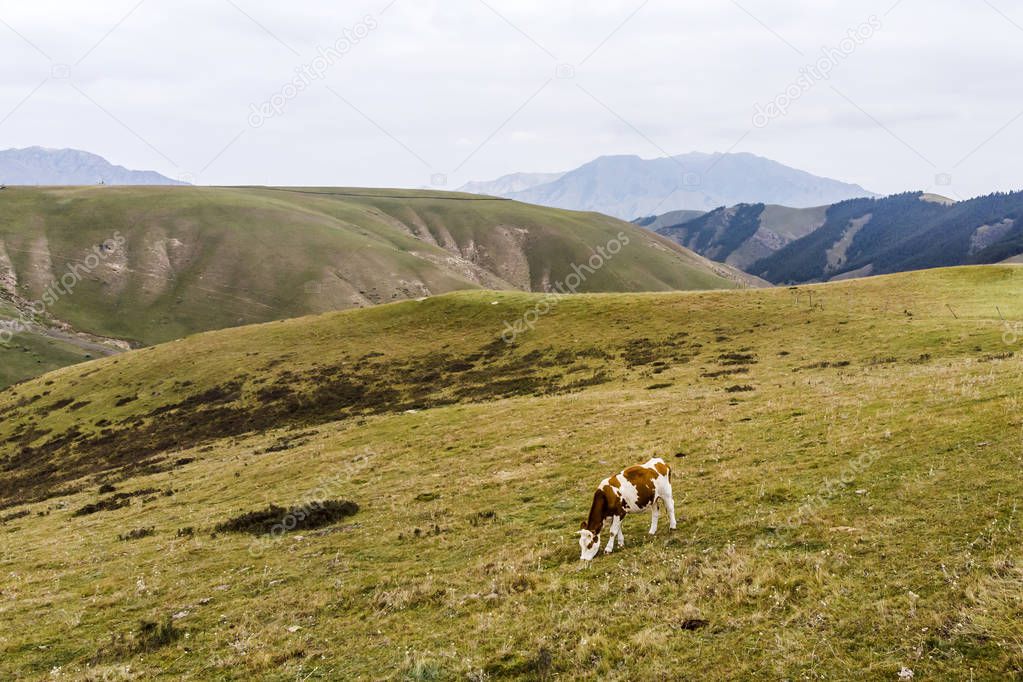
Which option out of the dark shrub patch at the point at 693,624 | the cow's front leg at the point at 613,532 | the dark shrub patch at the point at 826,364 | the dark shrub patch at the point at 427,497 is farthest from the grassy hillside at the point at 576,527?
the dark shrub patch at the point at 427,497

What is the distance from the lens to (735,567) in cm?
1302

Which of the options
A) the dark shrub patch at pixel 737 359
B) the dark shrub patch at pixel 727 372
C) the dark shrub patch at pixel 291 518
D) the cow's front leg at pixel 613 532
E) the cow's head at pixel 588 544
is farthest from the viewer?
the dark shrub patch at pixel 737 359

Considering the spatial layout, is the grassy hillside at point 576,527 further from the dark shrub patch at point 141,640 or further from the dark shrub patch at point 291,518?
the dark shrub patch at point 291,518

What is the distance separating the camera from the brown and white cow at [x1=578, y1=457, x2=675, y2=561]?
611 inches

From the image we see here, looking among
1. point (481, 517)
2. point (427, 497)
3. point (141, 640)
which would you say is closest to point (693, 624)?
point (481, 517)

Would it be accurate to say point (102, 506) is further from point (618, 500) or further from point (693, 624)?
point (693, 624)

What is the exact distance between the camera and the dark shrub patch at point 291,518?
23.5 m

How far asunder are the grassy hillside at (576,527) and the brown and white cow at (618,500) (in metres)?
0.65

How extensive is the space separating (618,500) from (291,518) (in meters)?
15.3

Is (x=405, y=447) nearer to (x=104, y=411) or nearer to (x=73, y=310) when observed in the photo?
(x=104, y=411)

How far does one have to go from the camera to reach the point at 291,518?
79.5 feet

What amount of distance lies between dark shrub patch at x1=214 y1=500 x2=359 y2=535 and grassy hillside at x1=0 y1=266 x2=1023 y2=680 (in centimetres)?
65

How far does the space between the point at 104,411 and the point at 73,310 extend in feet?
470

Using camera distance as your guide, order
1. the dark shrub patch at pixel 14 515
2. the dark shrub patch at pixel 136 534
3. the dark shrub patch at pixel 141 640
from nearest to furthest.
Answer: the dark shrub patch at pixel 141 640
the dark shrub patch at pixel 136 534
the dark shrub patch at pixel 14 515
